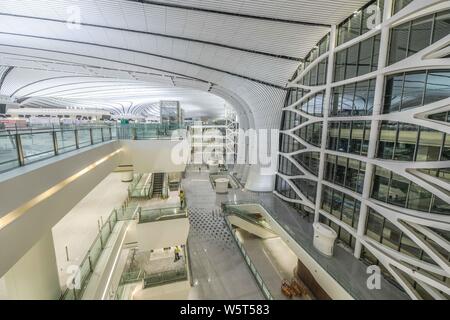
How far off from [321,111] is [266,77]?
14.5 ft

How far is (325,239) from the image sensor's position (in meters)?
9.63

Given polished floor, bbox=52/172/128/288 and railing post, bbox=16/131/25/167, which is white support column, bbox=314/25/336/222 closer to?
polished floor, bbox=52/172/128/288

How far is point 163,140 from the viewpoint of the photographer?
41.8 ft

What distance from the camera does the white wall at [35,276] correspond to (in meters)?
4.99

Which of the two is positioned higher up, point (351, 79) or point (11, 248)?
point (351, 79)

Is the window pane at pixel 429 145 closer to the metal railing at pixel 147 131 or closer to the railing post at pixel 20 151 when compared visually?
the railing post at pixel 20 151

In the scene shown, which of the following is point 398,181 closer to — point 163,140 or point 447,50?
point 447,50

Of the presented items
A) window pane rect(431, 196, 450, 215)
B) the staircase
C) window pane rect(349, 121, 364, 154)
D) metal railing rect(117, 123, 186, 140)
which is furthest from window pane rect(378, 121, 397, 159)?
the staircase

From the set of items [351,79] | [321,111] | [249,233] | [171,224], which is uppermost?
[351,79]

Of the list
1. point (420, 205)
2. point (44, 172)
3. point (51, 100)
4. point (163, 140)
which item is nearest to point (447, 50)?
point (420, 205)

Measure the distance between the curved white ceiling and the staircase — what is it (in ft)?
26.7

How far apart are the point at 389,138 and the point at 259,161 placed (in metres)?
9.88
